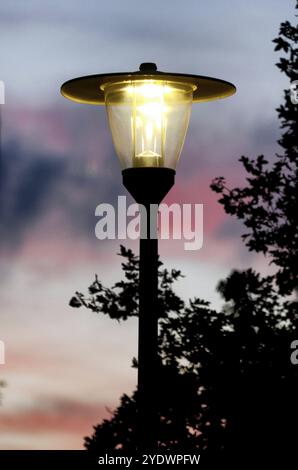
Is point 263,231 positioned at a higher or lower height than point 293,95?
lower

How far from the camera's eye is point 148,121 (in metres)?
6.79

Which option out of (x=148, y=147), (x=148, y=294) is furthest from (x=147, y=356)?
(x=148, y=147)

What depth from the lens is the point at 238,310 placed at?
1005cm

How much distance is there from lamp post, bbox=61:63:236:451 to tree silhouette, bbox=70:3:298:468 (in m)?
2.43

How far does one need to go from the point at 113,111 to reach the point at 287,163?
3972 millimetres

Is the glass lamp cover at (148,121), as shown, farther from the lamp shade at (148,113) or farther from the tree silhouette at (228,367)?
the tree silhouette at (228,367)

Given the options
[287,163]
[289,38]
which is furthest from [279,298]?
[289,38]

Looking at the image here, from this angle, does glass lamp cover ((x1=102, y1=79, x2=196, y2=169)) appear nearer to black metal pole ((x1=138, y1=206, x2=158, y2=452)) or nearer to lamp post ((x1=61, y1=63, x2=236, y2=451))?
lamp post ((x1=61, y1=63, x2=236, y2=451))

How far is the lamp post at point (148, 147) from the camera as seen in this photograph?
6699 mm

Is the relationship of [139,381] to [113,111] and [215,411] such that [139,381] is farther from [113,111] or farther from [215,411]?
[215,411]

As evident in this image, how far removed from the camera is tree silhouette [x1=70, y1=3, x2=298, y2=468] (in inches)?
354

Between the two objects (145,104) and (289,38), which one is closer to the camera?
(145,104)

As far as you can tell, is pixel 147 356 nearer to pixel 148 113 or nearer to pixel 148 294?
pixel 148 294
